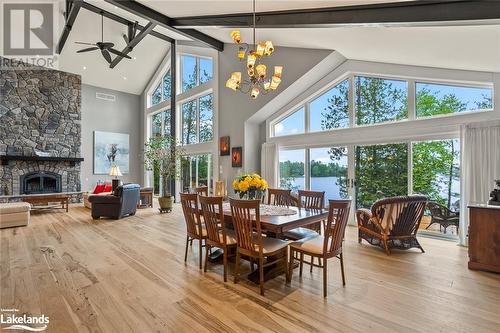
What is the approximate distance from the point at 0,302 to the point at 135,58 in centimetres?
1004

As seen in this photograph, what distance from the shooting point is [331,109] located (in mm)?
6648

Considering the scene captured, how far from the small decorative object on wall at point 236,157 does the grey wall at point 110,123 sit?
248 inches

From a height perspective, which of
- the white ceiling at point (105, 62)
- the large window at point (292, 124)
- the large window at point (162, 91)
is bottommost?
the large window at point (292, 124)

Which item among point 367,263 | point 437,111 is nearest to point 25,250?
point 367,263

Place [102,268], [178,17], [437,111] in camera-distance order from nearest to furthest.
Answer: [102,268]
[437,111]
[178,17]

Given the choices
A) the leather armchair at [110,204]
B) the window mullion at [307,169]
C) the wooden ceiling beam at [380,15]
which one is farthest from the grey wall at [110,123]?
the window mullion at [307,169]

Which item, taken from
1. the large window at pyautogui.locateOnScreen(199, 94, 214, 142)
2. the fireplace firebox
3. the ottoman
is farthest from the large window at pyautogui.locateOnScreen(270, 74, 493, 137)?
the fireplace firebox

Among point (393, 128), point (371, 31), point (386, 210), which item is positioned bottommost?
point (386, 210)

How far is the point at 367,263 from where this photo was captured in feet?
12.2

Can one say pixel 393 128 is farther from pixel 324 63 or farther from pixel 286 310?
pixel 286 310

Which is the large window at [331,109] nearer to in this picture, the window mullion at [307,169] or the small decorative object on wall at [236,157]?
the window mullion at [307,169]

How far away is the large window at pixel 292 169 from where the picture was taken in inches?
287

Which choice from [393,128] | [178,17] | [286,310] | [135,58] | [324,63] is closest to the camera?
[286,310]

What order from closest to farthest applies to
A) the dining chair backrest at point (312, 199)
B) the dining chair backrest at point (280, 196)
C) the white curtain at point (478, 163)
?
the dining chair backrest at point (312, 199), the white curtain at point (478, 163), the dining chair backrest at point (280, 196)
